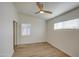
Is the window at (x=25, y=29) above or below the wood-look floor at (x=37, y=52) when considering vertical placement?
above

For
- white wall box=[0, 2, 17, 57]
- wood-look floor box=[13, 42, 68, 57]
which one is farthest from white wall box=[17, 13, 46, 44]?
white wall box=[0, 2, 17, 57]

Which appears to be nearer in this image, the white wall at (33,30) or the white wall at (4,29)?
the white wall at (4,29)

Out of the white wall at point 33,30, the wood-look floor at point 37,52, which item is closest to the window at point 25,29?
the white wall at point 33,30

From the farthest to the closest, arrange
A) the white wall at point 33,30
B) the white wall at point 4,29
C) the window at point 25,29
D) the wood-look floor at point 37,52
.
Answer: the window at point 25,29, the white wall at point 33,30, the wood-look floor at point 37,52, the white wall at point 4,29

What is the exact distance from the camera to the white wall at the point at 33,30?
27.0ft

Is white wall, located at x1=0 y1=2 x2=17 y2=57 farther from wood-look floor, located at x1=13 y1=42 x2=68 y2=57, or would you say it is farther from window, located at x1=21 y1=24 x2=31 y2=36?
window, located at x1=21 y1=24 x2=31 y2=36

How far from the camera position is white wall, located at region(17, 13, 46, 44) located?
27.0 feet

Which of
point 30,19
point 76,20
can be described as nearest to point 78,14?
point 76,20

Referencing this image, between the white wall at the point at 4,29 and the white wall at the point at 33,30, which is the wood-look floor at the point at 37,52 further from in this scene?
the white wall at the point at 33,30

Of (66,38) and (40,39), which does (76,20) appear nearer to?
(66,38)

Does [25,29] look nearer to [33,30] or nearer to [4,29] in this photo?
[33,30]

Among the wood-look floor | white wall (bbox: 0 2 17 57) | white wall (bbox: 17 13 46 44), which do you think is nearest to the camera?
white wall (bbox: 0 2 17 57)

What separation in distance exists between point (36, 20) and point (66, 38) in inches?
168

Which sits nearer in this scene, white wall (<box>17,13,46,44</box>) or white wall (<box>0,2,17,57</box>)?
white wall (<box>0,2,17,57</box>)
